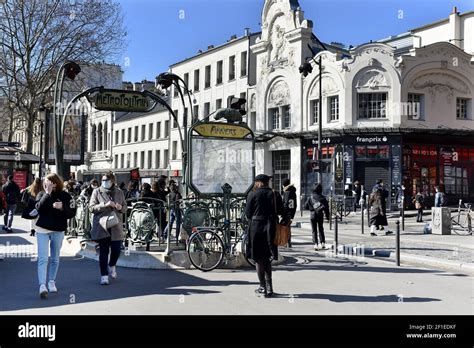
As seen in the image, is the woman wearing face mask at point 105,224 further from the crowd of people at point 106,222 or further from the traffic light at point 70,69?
the traffic light at point 70,69

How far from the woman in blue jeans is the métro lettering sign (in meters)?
5.96

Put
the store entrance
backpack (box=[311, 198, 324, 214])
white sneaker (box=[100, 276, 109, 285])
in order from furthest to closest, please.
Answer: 1. the store entrance
2. backpack (box=[311, 198, 324, 214])
3. white sneaker (box=[100, 276, 109, 285])

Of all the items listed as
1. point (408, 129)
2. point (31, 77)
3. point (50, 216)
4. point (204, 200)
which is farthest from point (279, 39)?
point (50, 216)

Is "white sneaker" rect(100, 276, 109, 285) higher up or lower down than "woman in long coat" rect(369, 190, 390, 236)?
lower down

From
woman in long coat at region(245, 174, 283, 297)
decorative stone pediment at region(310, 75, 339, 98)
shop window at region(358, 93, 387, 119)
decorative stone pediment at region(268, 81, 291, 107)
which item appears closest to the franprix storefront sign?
woman in long coat at region(245, 174, 283, 297)

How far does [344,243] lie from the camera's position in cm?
1577

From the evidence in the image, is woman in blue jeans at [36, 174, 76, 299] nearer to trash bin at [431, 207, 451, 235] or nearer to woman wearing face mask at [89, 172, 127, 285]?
woman wearing face mask at [89, 172, 127, 285]

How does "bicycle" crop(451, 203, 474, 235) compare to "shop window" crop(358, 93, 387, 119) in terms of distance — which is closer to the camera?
"bicycle" crop(451, 203, 474, 235)

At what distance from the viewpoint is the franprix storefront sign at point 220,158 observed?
36.7 feet

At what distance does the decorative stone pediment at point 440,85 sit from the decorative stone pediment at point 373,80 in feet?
5.80

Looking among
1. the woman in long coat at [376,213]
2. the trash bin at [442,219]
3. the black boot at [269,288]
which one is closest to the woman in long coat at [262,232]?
the black boot at [269,288]

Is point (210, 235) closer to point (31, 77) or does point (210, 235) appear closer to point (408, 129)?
point (408, 129)

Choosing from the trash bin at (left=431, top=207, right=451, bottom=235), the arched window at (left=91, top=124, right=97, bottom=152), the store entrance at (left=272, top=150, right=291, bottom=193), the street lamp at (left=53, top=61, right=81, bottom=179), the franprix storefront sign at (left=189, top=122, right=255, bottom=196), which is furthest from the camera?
the arched window at (left=91, top=124, right=97, bottom=152)

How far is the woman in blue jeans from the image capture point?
7.49 meters
